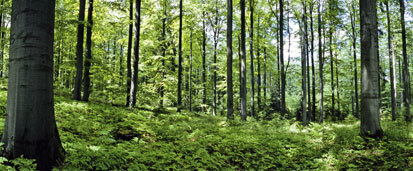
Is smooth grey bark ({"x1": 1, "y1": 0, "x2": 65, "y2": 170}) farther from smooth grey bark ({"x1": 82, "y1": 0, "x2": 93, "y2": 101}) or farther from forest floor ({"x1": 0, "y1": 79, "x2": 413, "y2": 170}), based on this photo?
smooth grey bark ({"x1": 82, "y1": 0, "x2": 93, "y2": 101})

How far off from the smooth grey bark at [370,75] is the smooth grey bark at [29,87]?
835 cm

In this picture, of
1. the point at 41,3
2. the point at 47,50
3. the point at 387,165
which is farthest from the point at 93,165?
the point at 387,165

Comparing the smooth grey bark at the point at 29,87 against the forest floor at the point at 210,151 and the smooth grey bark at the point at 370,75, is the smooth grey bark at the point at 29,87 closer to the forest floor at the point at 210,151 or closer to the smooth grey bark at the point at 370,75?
the forest floor at the point at 210,151

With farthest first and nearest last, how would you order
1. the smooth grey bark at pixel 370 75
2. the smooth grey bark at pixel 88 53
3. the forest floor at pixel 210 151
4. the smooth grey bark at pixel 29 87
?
the smooth grey bark at pixel 88 53
the smooth grey bark at pixel 370 75
the forest floor at pixel 210 151
the smooth grey bark at pixel 29 87

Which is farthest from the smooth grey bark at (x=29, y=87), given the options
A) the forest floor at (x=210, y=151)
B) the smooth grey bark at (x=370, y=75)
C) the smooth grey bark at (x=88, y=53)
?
the smooth grey bark at (x=88, y=53)

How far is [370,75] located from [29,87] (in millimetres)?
8679

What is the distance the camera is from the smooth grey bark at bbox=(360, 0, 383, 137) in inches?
256

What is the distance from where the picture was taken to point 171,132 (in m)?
7.05

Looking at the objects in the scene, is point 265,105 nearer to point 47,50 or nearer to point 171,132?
point 171,132

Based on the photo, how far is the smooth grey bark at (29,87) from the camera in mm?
2994

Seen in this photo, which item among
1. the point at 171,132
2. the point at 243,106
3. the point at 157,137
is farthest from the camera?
the point at 243,106

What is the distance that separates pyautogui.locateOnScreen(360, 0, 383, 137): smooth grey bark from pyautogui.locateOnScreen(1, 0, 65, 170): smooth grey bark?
8345 millimetres

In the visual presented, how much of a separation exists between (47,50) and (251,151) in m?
5.34

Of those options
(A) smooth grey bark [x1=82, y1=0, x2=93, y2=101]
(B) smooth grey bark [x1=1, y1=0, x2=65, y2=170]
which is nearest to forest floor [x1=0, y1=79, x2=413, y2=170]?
(B) smooth grey bark [x1=1, y1=0, x2=65, y2=170]
